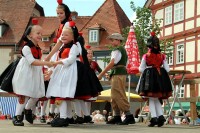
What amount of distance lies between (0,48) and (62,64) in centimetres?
4145

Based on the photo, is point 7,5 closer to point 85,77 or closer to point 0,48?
point 0,48

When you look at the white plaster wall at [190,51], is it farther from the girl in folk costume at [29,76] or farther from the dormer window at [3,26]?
the girl in folk costume at [29,76]

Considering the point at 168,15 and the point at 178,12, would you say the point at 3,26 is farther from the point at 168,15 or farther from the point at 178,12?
the point at 178,12

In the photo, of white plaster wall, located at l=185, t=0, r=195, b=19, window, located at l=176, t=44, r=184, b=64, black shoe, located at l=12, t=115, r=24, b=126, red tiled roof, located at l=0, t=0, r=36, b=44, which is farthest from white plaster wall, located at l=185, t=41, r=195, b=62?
black shoe, located at l=12, t=115, r=24, b=126

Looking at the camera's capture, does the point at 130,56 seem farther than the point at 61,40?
Yes

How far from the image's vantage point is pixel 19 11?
50031mm

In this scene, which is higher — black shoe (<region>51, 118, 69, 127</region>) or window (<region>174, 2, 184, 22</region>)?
window (<region>174, 2, 184, 22</region>)

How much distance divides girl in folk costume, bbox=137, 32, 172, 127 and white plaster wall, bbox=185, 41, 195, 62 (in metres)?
24.2

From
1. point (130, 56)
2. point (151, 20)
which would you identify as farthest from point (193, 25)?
point (130, 56)

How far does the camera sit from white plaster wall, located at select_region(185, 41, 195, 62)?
1292 inches

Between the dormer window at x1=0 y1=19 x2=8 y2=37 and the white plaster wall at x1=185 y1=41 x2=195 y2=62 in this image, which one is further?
the dormer window at x1=0 y1=19 x2=8 y2=37

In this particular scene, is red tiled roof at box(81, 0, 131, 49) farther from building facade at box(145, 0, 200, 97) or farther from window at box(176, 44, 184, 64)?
window at box(176, 44, 184, 64)

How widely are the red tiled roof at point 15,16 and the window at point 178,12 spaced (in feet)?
56.1

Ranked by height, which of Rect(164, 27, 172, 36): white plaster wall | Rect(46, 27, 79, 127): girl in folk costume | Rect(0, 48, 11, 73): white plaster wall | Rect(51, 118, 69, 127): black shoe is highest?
Rect(164, 27, 172, 36): white plaster wall
